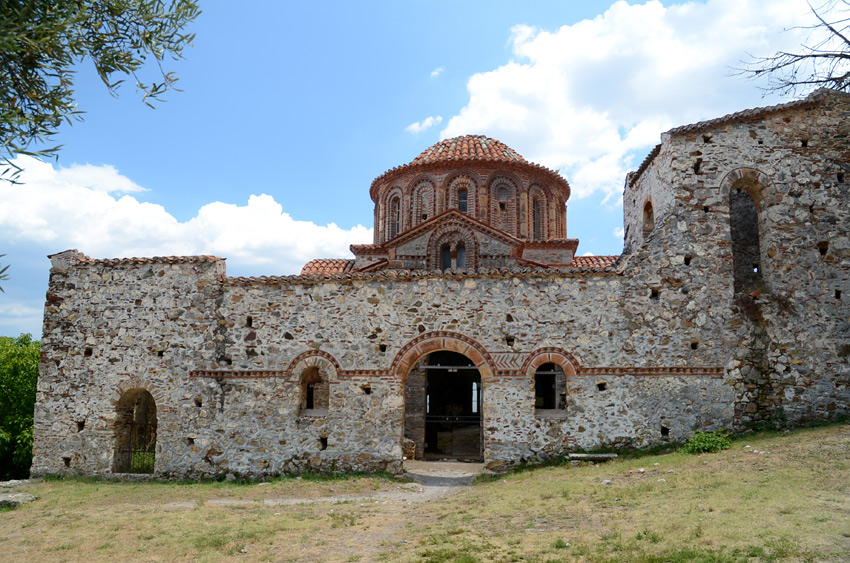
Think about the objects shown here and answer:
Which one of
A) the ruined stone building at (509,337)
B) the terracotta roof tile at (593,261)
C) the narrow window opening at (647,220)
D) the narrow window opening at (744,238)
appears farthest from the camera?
the terracotta roof tile at (593,261)

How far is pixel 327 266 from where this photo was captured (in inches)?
802

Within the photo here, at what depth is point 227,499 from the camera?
35.6 ft

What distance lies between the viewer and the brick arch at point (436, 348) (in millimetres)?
12461

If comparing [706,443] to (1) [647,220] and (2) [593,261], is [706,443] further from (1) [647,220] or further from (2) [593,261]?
(2) [593,261]

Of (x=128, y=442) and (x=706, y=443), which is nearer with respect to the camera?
(x=706, y=443)

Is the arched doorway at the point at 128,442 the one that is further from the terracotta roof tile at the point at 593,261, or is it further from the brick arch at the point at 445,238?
the terracotta roof tile at the point at 593,261

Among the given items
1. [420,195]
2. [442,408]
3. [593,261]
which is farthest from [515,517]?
[420,195]

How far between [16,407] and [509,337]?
56.4 ft

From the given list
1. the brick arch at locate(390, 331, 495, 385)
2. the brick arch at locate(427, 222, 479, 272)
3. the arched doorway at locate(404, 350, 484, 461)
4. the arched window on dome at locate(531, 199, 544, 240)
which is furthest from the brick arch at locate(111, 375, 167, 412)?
the arched window on dome at locate(531, 199, 544, 240)

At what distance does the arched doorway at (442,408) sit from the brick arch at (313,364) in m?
2.14

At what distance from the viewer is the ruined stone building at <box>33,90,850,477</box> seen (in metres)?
12.1

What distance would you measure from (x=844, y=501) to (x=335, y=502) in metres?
7.34

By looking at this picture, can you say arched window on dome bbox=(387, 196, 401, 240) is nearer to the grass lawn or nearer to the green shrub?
the grass lawn

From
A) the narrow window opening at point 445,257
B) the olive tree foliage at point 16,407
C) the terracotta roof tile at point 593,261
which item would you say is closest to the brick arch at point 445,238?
the narrow window opening at point 445,257
